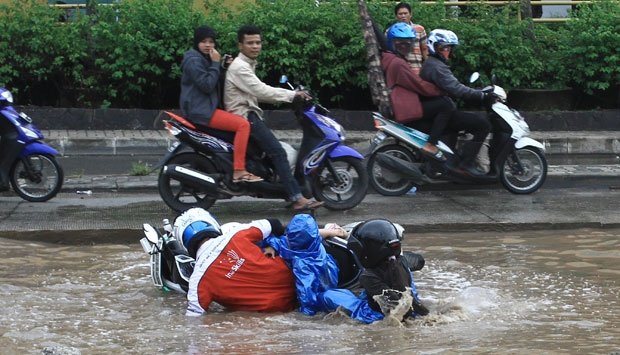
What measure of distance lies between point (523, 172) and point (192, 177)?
3.56 meters

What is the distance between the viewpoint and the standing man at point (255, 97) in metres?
9.63

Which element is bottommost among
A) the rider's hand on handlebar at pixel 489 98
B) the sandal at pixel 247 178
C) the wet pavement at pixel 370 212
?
the wet pavement at pixel 370 212

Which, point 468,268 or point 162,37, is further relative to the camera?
point 162,37

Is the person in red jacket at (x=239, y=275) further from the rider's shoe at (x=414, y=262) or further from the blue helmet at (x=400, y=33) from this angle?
the blue helmet at (x=400, y=33)

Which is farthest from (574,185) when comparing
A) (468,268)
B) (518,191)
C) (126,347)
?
(126,347)

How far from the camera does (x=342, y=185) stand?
10.1 m

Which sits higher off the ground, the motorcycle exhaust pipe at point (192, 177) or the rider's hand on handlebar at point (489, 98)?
the rider's hand on handlebar at point (489, 98)

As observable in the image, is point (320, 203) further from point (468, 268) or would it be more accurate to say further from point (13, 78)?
point (13, 78)

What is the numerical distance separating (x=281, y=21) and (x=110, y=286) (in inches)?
329

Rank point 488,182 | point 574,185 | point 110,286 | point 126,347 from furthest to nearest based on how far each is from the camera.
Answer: point 574,185 < point 488,182 < point 110,286 < point 126,347

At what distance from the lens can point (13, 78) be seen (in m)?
15.2

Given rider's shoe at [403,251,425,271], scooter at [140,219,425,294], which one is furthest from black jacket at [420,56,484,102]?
rider's shoe at [403,251,425,271]

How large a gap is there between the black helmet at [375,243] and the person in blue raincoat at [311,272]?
0.33 meters

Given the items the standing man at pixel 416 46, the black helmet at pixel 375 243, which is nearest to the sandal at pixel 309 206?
the standing man at pixel 416 46
